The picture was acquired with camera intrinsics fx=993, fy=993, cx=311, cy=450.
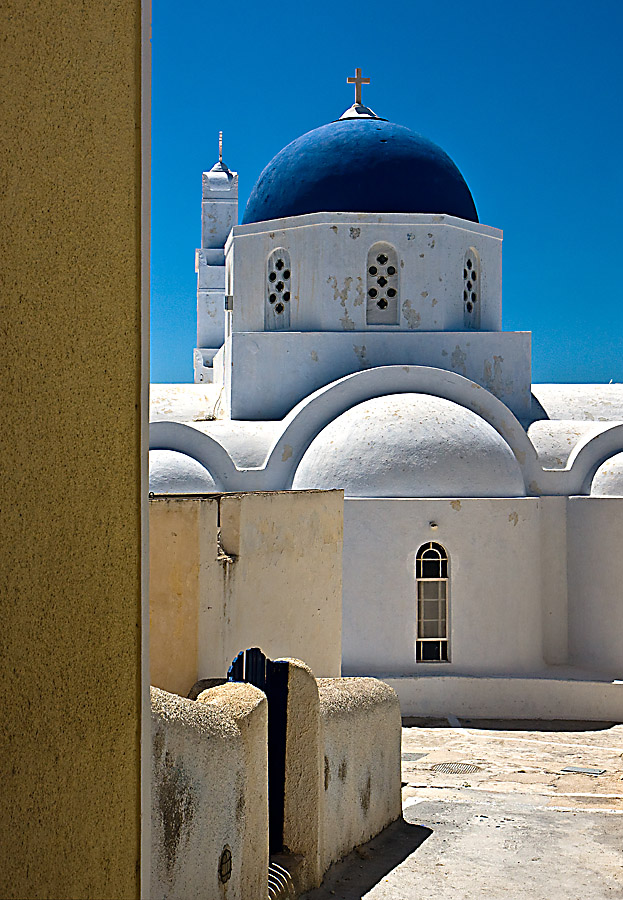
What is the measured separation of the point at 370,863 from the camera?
6.14m

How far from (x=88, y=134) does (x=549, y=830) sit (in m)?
6.46

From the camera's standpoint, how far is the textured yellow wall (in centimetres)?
201

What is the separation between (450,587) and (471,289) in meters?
4.85

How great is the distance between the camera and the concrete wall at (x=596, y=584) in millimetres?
11875

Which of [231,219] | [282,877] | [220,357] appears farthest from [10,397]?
[231,219]

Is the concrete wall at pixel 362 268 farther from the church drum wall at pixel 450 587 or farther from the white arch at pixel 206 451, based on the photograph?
the church drum wall at pixel 450 587

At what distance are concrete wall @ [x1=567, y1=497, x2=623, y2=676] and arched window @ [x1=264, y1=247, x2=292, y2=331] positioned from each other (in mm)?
4874

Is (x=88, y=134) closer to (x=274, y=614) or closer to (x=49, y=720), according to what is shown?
(x=49, y=720)

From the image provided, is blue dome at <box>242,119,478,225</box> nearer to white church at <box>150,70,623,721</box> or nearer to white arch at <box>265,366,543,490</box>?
white church at <box>150,70,623,721</box>

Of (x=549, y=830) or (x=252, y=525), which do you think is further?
(x=549, y=830)

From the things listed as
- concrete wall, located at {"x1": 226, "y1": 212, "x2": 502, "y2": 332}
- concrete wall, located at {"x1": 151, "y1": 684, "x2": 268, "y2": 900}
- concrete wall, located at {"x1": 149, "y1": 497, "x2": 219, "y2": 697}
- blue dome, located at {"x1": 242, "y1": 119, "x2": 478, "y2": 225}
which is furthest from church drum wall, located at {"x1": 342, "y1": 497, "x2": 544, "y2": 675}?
concrete wall, located at {"x1": 151, "y1": 684, "x2": 268, "y2": 900}

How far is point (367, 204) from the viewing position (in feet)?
45.8

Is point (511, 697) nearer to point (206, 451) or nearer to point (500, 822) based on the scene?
point (500, 822)

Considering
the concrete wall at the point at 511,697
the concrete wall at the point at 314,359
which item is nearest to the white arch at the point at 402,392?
the concrete wall at the point at 314,359
